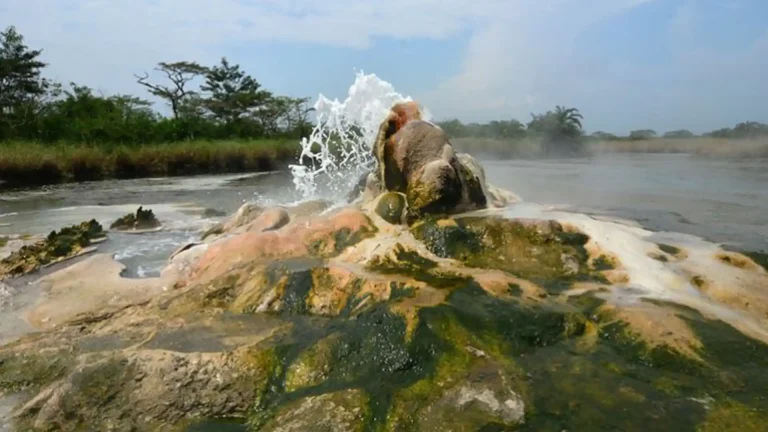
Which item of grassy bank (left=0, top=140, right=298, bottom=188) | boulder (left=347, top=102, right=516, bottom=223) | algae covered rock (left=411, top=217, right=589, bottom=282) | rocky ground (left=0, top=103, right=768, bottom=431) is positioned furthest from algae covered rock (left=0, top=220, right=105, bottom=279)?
grassy bank (left=0, top=140, right=298, bottom=188)

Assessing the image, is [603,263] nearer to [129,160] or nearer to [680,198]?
[680,198]

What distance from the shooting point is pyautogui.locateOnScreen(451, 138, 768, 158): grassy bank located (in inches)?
918

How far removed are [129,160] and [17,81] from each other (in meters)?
8.02

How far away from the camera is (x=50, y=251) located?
6.97 m

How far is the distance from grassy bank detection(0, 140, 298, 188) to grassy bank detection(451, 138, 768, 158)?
10.2 meters

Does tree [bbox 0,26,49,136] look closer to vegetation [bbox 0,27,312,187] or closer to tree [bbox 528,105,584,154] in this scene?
vegetation [bbox 0,27,312,187]

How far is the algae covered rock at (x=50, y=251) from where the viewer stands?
20.9 feet

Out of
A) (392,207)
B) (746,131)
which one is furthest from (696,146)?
(392,207)

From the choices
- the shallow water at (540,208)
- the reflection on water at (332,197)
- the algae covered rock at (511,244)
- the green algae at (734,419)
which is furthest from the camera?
the reflection on water at (332,197)

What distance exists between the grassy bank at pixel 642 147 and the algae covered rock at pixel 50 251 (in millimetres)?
23614

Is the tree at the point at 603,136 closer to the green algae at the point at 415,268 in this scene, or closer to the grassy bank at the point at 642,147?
the grassy bank at the point at 642,147

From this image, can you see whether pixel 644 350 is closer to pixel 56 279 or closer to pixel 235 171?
pixel 56 279

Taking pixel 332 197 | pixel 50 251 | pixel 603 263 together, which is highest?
pixel 603 263

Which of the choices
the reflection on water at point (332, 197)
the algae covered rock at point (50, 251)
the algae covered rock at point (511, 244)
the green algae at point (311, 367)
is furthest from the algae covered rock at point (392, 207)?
the algae covered rock at point (50, 251)
